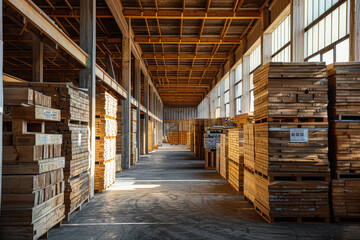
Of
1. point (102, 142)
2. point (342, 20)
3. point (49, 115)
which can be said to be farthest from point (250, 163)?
point (342, 20)

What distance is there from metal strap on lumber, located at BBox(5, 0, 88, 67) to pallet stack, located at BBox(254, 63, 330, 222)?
178 inches

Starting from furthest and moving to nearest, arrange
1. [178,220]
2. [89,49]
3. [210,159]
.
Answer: [210,159]
[89,49]
[178,220]

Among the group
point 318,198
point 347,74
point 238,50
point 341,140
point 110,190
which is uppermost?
point 238,50

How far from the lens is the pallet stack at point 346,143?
18.6 feet

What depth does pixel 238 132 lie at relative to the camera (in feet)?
29.2

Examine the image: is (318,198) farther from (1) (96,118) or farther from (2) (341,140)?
(1) (96,118)

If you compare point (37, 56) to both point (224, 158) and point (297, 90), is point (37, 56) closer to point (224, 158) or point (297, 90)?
point (224, 158)

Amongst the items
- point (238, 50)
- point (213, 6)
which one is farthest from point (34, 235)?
point (238, 50)

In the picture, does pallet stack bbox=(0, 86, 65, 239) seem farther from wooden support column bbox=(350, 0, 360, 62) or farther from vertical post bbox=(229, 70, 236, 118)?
vertical post bbox=(229, 70, 236, 118)

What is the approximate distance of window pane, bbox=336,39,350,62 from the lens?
25.4ft

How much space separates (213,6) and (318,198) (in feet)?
36.9

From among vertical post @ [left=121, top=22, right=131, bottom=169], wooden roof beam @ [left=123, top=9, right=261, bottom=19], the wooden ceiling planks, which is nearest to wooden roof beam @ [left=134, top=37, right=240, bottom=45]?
the wooden ceiling planks

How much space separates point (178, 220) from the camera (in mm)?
5816

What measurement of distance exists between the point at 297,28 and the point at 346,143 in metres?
6.24
